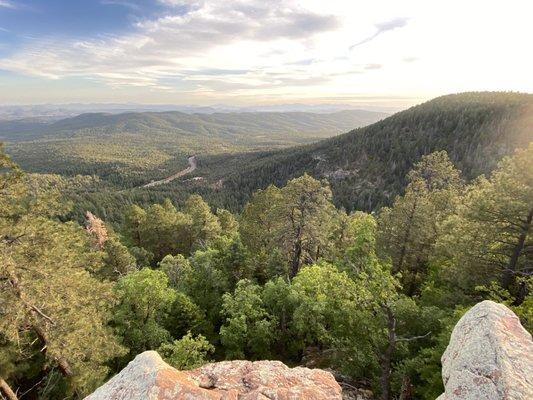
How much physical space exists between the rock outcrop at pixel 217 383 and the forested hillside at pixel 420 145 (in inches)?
4957

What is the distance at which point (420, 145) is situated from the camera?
168 m

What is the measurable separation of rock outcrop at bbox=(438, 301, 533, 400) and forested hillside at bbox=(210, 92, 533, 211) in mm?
125141

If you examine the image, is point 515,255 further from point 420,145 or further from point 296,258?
point 420,145

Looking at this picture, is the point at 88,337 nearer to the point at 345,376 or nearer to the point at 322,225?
the point at 345,376

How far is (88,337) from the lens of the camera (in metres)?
17.9

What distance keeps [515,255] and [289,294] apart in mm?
14054

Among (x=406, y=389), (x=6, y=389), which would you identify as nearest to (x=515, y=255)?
(x=406, y=389)

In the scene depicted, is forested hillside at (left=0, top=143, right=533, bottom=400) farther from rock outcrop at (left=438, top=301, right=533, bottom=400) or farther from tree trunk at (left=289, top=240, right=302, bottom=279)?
rock outcrop at (left=438, top=301, right=533, bottom=400)

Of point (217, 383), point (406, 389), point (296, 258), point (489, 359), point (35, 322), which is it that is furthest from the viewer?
point (296, 258)

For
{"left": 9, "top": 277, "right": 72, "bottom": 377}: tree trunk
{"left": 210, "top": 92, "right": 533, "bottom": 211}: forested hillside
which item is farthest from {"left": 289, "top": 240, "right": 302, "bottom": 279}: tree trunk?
{"left": 210, "top": 92, "right": 533, "bottom": 211}: forested hillside

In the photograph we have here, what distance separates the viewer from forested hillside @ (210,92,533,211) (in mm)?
141500

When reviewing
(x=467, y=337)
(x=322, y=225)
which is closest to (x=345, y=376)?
(x=467, y=337)

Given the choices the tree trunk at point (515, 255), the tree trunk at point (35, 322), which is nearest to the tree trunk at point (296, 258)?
the tree trunk at point (515, 255)

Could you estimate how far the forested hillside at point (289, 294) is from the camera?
1548cm
